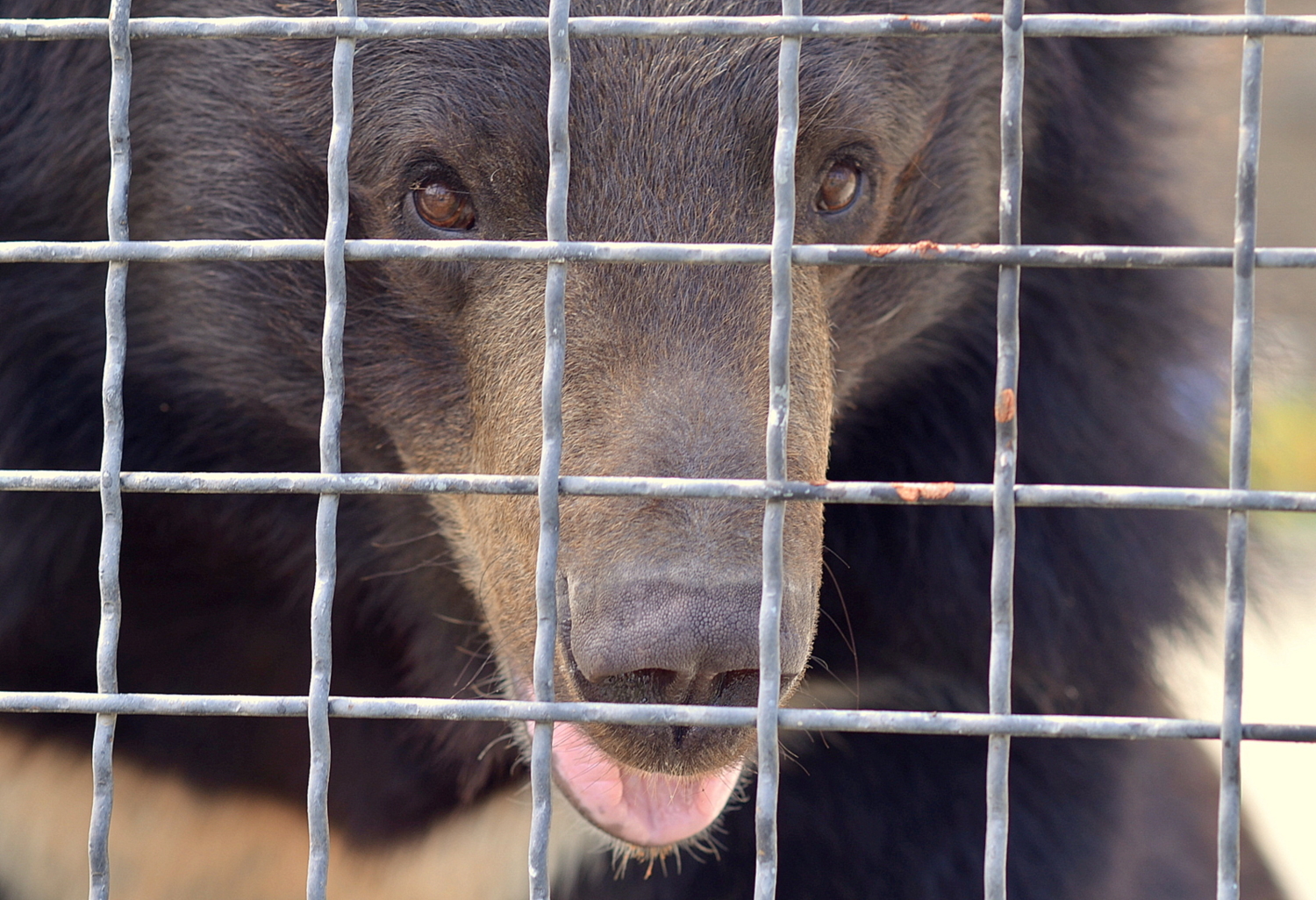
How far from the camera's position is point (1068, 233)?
232 centimetres

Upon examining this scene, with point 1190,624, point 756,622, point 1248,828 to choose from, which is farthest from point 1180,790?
point 756,622

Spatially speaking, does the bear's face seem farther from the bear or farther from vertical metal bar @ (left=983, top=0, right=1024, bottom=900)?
vertical metal bar @ (left=983, top=0, right=1024, bottom=900)

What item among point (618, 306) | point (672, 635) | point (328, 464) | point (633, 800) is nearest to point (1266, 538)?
point (633, 800)

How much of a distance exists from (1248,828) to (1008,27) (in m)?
2.87

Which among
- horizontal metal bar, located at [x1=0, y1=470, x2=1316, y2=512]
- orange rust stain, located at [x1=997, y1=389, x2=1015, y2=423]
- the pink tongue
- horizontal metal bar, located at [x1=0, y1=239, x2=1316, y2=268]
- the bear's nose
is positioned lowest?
the pink tongue

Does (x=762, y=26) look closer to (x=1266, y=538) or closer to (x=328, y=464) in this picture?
(x=328, y=464)

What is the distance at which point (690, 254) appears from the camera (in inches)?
45.3

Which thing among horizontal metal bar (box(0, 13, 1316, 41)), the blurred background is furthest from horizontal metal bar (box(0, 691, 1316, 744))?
the blurred background

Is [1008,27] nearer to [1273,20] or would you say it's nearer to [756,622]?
[1273,20]

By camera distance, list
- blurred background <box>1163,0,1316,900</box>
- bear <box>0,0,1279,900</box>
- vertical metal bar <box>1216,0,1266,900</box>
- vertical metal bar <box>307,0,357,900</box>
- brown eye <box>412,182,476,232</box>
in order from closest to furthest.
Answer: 1. vertical metal bar <box>1216,0,1266,900</box>
2. vertical metal bar <box>307,0,357,900</box>
3. bear <box>0,0,1279,900</box>
4. brown eye <box>412,182,476,232</box>
5. blurred background <box>1163,0,1316,900</box>

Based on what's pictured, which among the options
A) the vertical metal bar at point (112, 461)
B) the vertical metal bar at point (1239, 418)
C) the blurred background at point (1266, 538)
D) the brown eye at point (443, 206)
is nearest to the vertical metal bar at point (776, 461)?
the vertical metal bar at point (1239, 418)

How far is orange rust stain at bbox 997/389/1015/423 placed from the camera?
3.69 ft

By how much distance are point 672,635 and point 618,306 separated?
0.47m

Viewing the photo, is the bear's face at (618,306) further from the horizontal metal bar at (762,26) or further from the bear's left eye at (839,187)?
the horizontal metal bar at (762,26)
